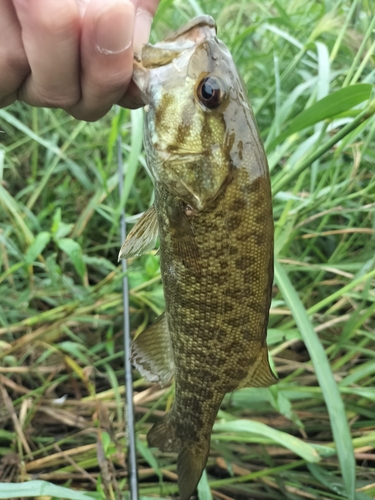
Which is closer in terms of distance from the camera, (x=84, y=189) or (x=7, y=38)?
(x=7, y=38)

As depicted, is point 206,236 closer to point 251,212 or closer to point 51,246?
point 251,212

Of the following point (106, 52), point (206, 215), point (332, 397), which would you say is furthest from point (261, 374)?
point (106, 52)

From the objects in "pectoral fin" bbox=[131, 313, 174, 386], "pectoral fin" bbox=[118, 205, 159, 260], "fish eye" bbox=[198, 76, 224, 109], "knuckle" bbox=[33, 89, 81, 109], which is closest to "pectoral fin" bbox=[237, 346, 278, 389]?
"pectoral fin" bbox=[131, 313, 174, 386]

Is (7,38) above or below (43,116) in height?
Result: above

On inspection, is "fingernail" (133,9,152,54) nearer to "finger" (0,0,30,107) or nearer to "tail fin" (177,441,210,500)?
"finger" (0,0,30,107)

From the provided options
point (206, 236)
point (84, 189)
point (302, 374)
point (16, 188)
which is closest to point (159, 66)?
point (206, 236)

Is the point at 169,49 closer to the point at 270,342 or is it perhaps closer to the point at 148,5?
the point at 148,5
